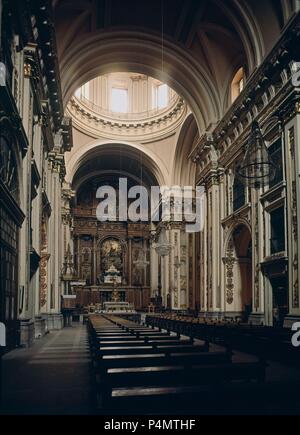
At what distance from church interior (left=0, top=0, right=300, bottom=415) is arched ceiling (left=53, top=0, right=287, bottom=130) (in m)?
0.07

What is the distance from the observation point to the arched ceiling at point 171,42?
17859 mm

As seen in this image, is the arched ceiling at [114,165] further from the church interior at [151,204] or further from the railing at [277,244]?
the railing at [277,244]

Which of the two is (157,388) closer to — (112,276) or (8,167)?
(8,167)

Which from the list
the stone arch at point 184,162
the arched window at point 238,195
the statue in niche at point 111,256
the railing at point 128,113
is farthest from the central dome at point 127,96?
the arched window at point 238,195

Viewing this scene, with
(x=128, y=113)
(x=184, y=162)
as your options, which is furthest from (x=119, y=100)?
(x=184, y=162)

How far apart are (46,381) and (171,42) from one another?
17.3m

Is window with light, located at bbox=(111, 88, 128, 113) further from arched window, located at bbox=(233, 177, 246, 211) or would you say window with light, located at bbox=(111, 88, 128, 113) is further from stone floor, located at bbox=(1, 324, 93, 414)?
stone floor, located at bbox=(1, 324, 93, 414)

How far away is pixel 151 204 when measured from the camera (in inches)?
1535

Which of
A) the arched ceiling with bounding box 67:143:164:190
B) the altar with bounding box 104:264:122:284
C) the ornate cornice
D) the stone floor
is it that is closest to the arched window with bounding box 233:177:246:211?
the stone floor

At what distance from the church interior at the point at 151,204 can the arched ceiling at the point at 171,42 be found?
68mm

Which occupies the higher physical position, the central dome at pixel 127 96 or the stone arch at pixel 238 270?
the central dome at pixel 127 96

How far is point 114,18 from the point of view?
20.3 meters
